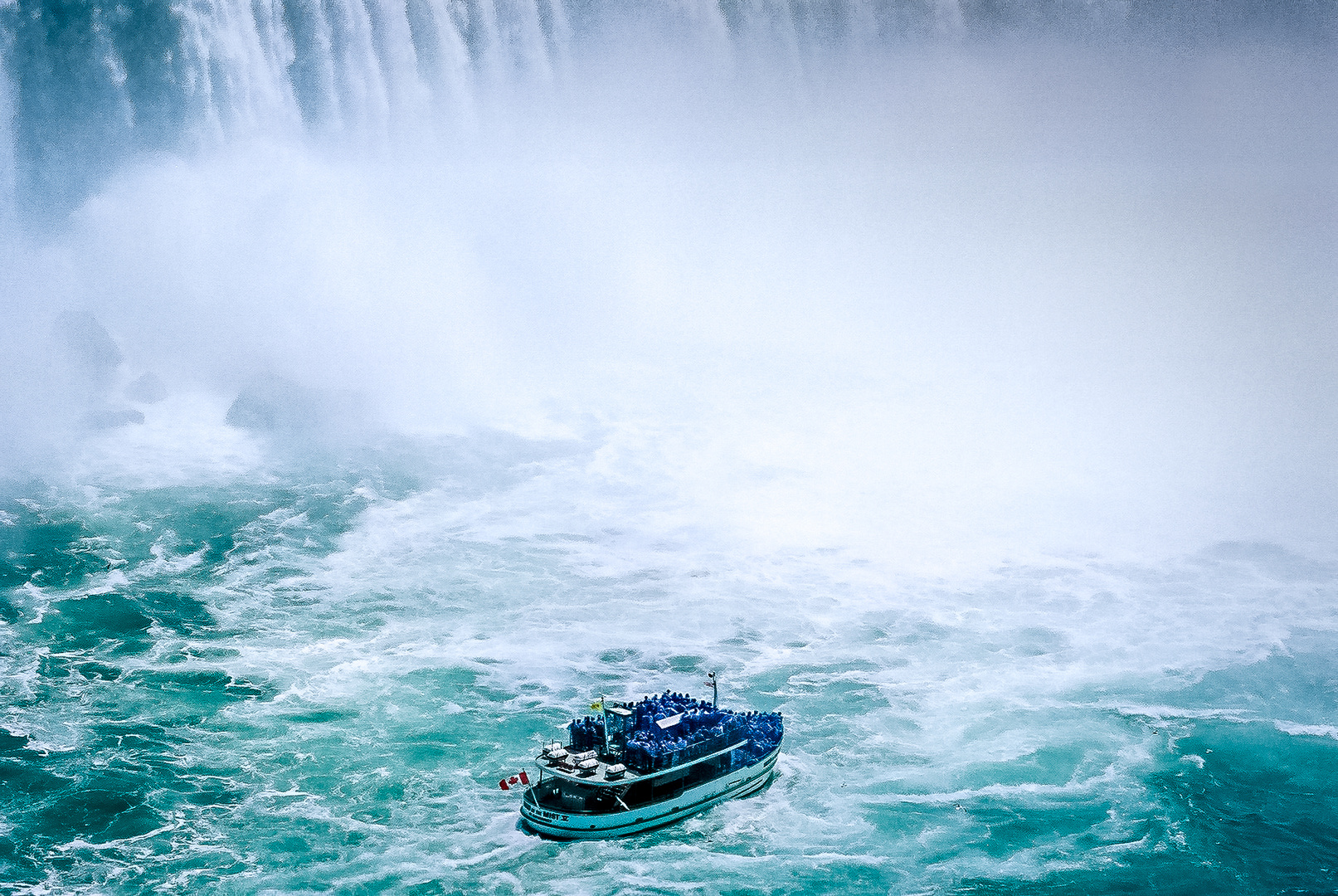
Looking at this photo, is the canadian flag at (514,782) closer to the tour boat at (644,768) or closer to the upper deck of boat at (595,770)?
the tour boat at (644,768)

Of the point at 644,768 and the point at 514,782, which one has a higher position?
the point at 514,782

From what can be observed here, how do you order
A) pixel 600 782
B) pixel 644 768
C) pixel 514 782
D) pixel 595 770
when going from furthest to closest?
pixel 644 768, pixel 514 782, pixel 595 770, pixel 600 782

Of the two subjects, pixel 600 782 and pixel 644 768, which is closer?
pixel 600 782

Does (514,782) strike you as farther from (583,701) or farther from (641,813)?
(583,701)

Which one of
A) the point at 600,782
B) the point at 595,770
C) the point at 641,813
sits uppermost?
the point at 595,770

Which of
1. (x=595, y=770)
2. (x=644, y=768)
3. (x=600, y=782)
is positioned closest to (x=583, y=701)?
(x=595, y=770)

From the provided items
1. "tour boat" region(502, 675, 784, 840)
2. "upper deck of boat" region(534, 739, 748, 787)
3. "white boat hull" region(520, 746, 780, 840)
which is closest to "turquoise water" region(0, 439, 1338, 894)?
"white boat hull" region(520, 746, 780, 840)

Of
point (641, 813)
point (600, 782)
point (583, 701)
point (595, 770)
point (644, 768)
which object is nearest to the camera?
point (600, 782)
